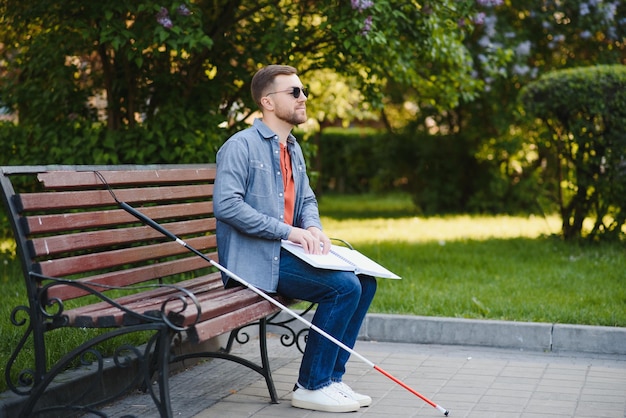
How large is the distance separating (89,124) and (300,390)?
453 cm

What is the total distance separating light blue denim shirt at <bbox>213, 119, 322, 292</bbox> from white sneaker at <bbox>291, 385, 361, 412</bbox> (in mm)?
537

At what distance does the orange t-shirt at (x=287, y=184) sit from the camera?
4.88 metres

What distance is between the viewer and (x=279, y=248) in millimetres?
4582

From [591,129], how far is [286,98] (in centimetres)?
571

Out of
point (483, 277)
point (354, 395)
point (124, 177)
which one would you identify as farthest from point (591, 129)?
point (124, 177)

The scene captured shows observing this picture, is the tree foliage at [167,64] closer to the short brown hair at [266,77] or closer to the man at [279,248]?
the short brown hair at [266,77]

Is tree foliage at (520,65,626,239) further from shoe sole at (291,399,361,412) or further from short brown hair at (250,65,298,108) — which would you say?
shoe sole at (291,399,361,412)

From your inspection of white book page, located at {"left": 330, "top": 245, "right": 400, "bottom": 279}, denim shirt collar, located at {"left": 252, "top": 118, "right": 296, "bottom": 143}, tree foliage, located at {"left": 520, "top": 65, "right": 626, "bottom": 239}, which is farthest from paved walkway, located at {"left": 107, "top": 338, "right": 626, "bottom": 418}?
tree foliage, located at {"left": 520, "top": 65, "right": 626, "bottom": 239}

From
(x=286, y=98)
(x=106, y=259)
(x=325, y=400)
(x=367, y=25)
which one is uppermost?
(x=367, y=25)

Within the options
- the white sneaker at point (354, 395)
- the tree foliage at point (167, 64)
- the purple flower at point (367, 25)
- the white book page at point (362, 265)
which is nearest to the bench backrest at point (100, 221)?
the white book page at point (362, 265)

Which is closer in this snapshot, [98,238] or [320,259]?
[98,238]

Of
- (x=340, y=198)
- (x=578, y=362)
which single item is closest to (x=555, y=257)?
(x=578, y=362)

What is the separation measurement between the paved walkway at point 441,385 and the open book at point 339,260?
0.67 meters

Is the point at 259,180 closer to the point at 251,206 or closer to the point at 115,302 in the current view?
the point at 251,206
